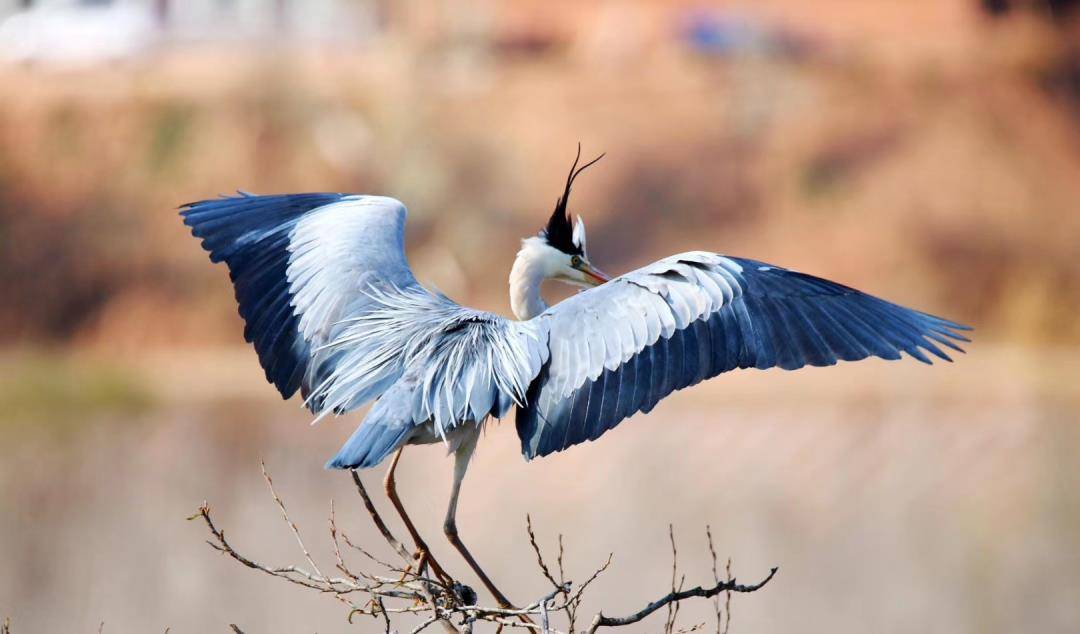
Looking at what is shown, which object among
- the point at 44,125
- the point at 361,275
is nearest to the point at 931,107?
the point at 44,125

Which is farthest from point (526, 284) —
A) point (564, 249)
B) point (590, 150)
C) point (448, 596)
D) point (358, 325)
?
point (590, 150)

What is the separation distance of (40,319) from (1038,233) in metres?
7.10

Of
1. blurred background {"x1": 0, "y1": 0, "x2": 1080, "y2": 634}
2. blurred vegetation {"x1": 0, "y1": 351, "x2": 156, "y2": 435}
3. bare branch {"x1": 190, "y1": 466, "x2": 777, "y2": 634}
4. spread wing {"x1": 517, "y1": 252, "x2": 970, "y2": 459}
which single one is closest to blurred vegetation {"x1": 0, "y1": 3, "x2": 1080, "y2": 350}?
blurred background {"x1": 0, "y1": 0, "x2": 1080, "y2": 634}

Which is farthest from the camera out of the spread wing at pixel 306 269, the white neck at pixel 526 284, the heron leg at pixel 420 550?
the white neck at pixel 526 284

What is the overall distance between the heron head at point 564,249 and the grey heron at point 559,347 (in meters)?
0.35

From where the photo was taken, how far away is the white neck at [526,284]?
2.76 meters

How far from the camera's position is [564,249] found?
9.36 ft

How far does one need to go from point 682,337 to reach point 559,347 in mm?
205

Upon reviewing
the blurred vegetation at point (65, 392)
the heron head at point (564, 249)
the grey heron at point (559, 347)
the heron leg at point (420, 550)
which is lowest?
the blurred vegetation at point (65, 392)

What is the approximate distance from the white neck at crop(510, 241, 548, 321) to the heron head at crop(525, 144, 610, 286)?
0.05 ft

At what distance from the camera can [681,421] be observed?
29.8 feet

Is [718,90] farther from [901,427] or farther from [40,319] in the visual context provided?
[40,319]

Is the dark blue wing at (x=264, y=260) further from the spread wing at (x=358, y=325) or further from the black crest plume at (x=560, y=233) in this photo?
the black crest plume at (x=560, y=233)

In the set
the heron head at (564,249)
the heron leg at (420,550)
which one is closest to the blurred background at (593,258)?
the heron head at (564,249)
